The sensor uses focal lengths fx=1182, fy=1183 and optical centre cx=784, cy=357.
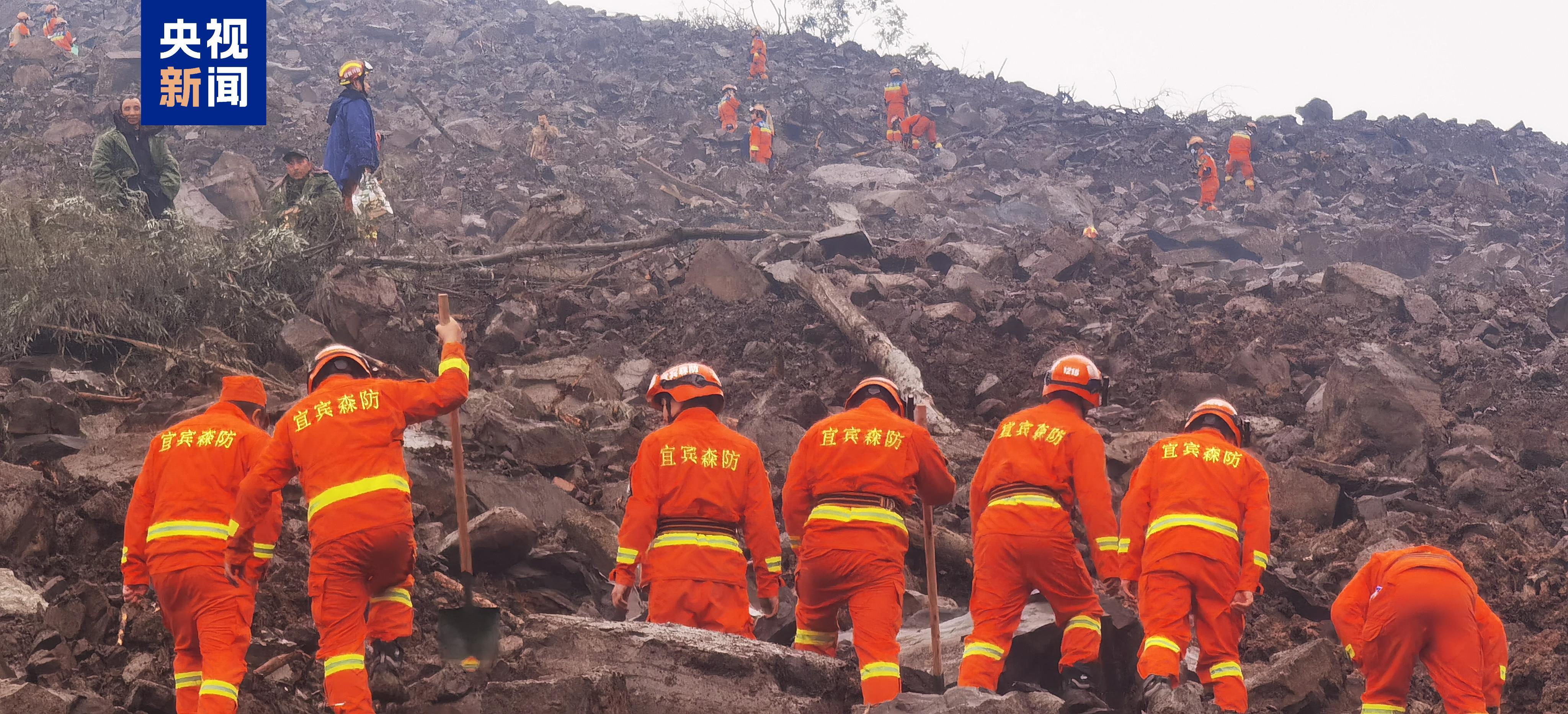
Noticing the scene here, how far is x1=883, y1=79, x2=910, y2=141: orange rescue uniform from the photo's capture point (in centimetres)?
2570

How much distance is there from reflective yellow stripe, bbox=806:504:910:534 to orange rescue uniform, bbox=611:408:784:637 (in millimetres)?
236

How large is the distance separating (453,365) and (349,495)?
695mm

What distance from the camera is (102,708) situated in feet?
15.6

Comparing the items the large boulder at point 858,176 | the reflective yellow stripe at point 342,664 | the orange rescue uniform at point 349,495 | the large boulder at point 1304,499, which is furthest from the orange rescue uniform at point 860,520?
the large boulder at point 858,176

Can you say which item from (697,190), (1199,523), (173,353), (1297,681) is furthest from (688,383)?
(697,190)

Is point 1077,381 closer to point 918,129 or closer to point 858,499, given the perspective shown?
point 858,499

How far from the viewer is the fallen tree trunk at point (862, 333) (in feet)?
32.6

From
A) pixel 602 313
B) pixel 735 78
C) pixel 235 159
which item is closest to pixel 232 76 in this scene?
pixel 235 159

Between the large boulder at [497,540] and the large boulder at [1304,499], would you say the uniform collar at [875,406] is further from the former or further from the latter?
the large boulder at [1304,499]

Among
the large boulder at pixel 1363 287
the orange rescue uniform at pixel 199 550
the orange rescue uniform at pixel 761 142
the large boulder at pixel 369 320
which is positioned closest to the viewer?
the orange rescue uniform at pixel 199 550

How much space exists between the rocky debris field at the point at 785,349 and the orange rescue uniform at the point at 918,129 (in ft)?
2.35

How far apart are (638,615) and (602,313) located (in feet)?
20.4

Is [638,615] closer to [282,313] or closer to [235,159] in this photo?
[282,313]

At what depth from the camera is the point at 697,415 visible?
5.47 m
